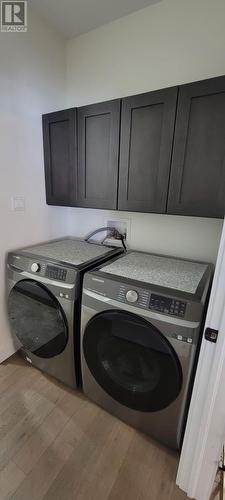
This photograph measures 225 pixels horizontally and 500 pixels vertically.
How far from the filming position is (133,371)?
3.88 ft

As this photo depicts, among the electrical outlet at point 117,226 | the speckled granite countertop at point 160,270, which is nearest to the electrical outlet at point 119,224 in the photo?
the electrical outlet at point 117,226

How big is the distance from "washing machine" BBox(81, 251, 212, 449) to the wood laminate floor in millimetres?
97

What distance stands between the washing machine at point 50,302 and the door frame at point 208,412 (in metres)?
0.73

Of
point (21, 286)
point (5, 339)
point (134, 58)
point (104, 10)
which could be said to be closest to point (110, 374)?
point (21, 286)

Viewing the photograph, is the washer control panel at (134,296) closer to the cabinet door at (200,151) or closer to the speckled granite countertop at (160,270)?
the speckled granite countertop at (160,270)

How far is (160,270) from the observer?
51.4 inches

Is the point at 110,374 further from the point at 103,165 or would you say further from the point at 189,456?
the point at 103,165

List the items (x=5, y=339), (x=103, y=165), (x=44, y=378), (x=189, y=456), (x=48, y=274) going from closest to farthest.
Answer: (x=189, y=456) → (x=48, y=274) → (x=103, y=165) → (x=44, y=378) → (x=5, y=339)

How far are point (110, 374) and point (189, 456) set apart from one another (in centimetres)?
49

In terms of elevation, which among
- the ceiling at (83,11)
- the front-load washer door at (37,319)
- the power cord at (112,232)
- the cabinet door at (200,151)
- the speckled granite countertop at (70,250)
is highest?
the ceiling at (83,11)

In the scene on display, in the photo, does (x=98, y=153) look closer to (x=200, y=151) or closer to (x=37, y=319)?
(x=200, y=151)

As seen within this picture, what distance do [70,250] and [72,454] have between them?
1.20 meters

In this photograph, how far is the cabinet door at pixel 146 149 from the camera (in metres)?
1.22

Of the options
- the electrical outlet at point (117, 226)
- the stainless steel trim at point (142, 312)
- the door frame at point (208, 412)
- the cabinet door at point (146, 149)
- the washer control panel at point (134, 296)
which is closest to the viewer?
the door frame at point (208, 412)
